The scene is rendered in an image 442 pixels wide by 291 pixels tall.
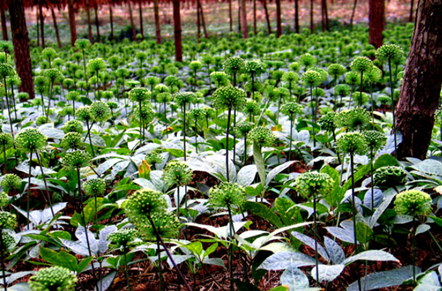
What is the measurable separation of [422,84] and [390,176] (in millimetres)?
817

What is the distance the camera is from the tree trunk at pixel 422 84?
2148 mm

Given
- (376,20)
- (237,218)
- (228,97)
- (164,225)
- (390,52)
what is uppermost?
(376,20)

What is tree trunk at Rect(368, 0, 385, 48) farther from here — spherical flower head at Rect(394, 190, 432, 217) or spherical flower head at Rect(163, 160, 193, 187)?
spherical flower head at Rect(163, 160, 193, 187)

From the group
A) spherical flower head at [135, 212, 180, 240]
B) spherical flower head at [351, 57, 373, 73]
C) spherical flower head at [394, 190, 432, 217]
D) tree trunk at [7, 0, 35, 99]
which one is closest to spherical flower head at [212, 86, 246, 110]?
spherical flower head at [135, 212, 180, 240]

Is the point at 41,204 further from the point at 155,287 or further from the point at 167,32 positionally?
the point at 167,32

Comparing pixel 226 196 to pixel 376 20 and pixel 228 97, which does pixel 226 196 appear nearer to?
pixel 228 97

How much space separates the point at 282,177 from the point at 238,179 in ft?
1.13

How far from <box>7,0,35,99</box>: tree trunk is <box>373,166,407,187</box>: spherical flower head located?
5003mm

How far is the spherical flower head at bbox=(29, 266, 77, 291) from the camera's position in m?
0.99

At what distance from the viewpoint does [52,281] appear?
99 centimetres

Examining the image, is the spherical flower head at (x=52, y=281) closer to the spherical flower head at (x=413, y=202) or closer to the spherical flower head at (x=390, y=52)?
the spherical flower head at (x=413, y=202)

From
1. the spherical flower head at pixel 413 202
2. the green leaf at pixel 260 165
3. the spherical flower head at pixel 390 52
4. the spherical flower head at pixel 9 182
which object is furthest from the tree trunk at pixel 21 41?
the spherical flower head at pixel 413 202

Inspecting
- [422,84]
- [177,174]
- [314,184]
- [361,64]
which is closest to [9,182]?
[177,174]

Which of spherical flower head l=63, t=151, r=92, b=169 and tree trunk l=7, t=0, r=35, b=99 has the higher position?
tree trunk l=7, t=0, r=35, b=99
